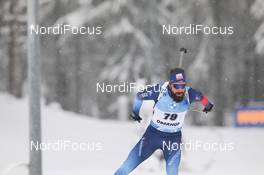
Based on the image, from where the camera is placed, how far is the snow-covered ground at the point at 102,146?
12531 mm

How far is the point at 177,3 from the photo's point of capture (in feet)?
65.9

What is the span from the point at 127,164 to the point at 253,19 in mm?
13643

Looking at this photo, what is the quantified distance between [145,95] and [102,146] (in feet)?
24.5

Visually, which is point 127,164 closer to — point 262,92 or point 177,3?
point 177,3

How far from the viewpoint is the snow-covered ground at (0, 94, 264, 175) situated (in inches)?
493

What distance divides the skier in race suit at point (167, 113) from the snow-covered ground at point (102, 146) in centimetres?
311

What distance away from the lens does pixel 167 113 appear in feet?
24.1
